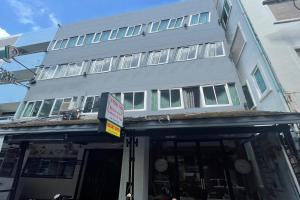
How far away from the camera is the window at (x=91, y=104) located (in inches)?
531

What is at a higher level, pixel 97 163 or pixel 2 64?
pixel 2 64

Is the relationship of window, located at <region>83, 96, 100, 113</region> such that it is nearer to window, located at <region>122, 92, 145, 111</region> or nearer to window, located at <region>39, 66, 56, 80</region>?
window, located at <region>122, 92, 145, 111</region>

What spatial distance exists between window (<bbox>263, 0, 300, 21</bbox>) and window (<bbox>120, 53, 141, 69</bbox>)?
8.38m

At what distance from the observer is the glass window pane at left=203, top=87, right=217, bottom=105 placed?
11.6 metres

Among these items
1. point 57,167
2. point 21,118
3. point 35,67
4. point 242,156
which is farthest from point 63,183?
point 35,67

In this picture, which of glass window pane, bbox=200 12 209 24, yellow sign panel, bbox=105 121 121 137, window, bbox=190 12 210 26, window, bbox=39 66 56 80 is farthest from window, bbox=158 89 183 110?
window, bbox=39 66 56 80

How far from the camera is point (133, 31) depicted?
16.9 m

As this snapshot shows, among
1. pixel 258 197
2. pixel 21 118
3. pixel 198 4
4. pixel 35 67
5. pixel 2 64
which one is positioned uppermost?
pixel 198 4

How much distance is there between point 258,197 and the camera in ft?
28.4

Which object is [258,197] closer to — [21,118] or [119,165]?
[119,165]

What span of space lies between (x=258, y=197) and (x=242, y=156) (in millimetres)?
1763

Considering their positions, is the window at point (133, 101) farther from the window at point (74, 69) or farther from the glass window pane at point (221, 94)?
the window at point (74, 69)

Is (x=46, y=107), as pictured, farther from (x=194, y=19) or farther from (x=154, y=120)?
(x=194, y=19)

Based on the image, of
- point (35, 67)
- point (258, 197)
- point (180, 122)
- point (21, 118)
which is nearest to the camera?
point (180, 122)
